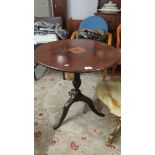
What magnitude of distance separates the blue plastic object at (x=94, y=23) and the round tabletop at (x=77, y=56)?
0.86 m

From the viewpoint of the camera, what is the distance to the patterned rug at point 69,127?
5.61 ft

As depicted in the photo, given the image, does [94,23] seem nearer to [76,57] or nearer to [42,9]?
[42,9]

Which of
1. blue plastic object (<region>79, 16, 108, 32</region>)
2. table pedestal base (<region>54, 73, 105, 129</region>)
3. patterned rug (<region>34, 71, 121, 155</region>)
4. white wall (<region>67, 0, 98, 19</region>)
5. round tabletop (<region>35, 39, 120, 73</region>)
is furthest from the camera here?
white wall (<region>67, 0, 98, 19</region>)

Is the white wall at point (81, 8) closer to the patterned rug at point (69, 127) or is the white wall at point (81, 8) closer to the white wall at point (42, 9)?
the white wall at point (42, 9)

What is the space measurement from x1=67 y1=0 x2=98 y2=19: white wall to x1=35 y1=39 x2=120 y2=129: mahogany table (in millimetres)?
1145

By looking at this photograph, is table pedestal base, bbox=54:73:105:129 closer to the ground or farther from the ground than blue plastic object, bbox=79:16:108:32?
closer to the ground

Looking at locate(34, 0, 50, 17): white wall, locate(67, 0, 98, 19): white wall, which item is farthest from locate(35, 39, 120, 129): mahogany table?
locate(34, 0, 50, 17): white wall

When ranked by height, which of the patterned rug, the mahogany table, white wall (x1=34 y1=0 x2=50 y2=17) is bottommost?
the patterned rug

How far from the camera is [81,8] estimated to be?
3127mm

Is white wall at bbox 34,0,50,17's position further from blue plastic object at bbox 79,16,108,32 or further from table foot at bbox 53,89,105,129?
table foot at bbox 53,89,105,129

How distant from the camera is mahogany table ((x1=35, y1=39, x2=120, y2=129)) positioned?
1.54 meters

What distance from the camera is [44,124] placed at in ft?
6.51

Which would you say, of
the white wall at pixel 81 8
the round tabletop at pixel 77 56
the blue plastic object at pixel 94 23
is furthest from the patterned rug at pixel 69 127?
the white wall at pixel 81 8
